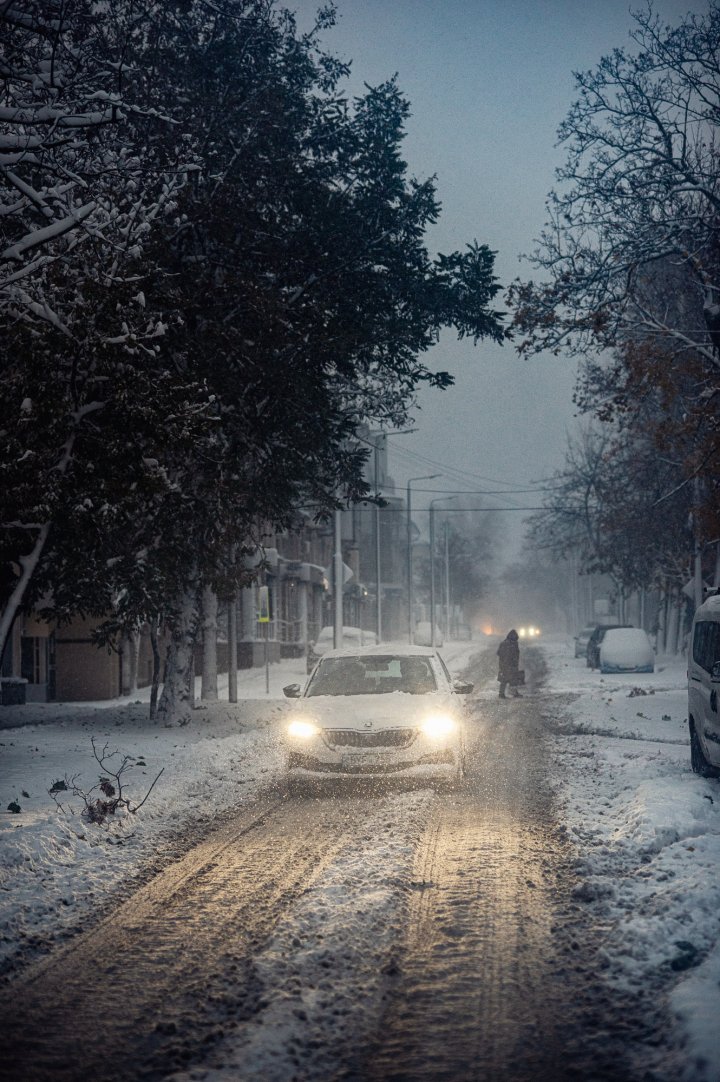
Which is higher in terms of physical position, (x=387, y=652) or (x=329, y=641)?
(x=387, y=652)

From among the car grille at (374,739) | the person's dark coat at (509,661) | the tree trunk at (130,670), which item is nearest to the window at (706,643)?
the car grille at (374,739)

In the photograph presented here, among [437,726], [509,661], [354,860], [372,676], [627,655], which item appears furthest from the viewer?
[627,655]

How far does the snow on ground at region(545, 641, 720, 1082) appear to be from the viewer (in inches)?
198

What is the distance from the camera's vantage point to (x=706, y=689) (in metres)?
11.8

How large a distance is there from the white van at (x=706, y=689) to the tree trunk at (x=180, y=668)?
981cm

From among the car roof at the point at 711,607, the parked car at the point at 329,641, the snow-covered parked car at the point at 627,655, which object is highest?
the car roof at the point at 711,607

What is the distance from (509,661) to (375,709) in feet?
54.1

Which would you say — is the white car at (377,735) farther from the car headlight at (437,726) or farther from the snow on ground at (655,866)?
the snow on ground at (655,866)

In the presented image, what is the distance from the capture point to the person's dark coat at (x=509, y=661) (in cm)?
2767

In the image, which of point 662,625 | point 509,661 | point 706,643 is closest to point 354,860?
point 706,643

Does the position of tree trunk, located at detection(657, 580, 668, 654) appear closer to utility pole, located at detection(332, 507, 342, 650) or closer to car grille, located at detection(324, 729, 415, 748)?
utility pole, located at detection(332, 507, 342, 650)

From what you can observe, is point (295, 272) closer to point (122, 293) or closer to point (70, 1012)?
point (122, 293)

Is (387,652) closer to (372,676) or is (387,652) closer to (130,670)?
→ (372,676)

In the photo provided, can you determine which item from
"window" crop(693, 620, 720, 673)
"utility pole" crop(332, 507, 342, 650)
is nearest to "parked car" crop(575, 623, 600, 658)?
"utility pole" crop(332, 507, 342, 650)
